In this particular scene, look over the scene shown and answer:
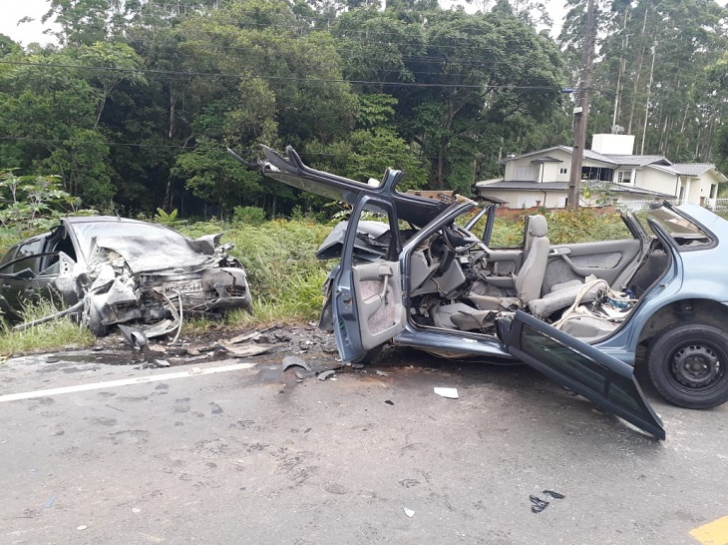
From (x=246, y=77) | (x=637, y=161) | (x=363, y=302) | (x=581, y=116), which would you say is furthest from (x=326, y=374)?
(x=637, y=161)

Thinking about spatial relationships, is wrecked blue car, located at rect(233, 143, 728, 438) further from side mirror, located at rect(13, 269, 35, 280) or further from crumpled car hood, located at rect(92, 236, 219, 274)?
side mirror, located at rect(13, 269, 35, 280)

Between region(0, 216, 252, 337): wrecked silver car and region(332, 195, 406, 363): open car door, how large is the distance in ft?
7.97

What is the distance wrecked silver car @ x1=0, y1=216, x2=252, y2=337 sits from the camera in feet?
20.1

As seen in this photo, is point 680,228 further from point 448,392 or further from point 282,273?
point 282,273

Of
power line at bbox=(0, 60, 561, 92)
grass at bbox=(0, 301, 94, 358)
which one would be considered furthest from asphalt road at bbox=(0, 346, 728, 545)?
power line at bbox=(0, 60, 561, 92)

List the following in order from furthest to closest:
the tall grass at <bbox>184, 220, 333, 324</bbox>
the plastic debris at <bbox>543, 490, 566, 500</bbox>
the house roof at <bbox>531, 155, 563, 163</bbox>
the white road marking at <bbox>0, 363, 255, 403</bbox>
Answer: the house roof at <bbox>531, 155, 563, 163</bbox> < the tall grass at <bbox>184, 220, 333, 324</bbox> < the white road marking at <bbox>0, 363, 255, 403</bbox> < the plastic debris at <bbox>543, 490, 566, 500</bbox>

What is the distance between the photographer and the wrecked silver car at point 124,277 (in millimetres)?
6141

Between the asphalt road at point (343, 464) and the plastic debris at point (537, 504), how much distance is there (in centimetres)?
3

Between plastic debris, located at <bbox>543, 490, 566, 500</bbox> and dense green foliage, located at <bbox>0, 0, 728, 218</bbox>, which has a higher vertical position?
dense green foliage, located at <bbox>0, 0, 728, 218</bbox>

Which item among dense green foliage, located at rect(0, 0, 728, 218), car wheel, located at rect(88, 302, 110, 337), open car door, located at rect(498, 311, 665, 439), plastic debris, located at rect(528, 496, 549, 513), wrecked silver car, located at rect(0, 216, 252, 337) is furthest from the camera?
dense green foliage, located at rect(0, 0, 728, 218)

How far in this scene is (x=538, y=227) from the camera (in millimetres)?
5746

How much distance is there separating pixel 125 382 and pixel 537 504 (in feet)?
11.5

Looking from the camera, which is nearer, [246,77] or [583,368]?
[583,368]

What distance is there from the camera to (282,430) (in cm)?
390
